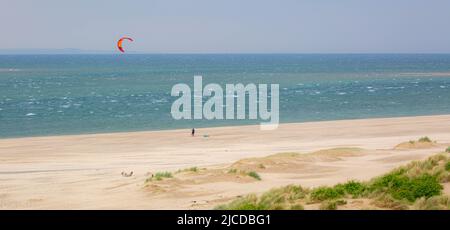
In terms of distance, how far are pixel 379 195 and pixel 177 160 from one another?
15.1 meters

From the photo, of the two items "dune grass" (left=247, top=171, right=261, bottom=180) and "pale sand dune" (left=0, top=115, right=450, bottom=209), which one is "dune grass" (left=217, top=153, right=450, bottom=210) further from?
"dune grass" (left=247, top=171, right=261, bottom=180)

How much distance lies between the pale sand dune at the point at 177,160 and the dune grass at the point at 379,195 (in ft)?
6.01

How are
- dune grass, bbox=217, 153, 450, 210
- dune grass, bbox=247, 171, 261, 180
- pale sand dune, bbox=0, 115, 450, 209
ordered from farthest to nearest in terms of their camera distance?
dune grass, bbox=247, 171, 261, 180, pale sand dune, bbox=0, 115, 450, 209, dune grass, bbox=217, 153, 450, 210

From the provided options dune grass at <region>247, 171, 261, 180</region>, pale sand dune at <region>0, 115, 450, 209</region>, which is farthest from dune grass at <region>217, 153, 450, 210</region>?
dune grass at <region>247, 171, 261, 180</region>

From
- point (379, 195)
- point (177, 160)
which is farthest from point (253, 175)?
point (177, 160)

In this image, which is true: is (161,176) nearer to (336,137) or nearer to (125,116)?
(336,137)

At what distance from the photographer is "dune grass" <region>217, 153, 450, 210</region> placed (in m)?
11.7

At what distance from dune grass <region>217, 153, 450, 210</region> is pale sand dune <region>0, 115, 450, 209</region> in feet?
6.01

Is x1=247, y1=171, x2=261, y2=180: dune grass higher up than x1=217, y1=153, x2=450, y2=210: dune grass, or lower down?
higher up

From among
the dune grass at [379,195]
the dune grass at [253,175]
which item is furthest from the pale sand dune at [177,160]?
the dune grass at [379,195]
